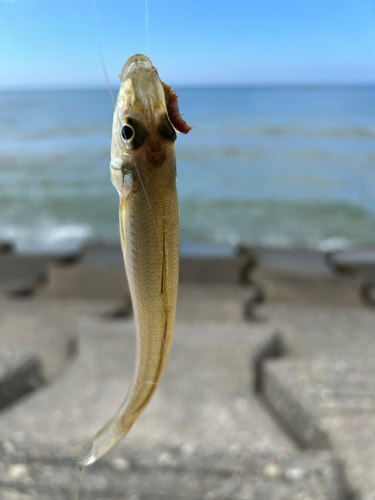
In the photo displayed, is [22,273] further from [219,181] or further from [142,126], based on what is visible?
[219,181]

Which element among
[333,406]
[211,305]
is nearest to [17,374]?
[333,406]

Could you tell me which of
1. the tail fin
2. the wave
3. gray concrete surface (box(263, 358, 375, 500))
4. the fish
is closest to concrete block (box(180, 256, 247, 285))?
gray concrete surface (box(263, 358, 375, 500))

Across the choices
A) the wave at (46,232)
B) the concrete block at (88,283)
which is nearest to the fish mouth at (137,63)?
the concrete block at (88,283)

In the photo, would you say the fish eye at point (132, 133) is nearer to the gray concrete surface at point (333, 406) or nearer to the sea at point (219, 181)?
the gray concrete surface at point (333, 406)

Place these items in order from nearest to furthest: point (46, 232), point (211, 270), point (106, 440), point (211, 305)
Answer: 1. point (106, 440)
2. point (211, 305)
3. point (211, 270)
4. point (46, 232)

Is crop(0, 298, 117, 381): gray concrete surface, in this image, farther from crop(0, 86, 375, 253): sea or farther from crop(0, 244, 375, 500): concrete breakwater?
crop(0, 86, 375, 253): sea
